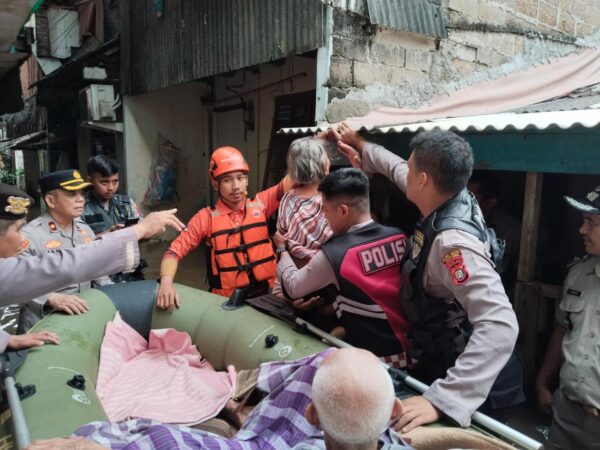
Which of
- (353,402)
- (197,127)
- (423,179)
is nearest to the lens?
(353,402)

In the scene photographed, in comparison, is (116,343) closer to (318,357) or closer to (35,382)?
(35,382)

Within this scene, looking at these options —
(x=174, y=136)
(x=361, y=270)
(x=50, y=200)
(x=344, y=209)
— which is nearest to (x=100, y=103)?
(x=174, y=136)

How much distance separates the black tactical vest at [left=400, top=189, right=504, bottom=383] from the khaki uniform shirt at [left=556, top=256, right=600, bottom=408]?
715 mm

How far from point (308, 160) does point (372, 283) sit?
0.97 meters

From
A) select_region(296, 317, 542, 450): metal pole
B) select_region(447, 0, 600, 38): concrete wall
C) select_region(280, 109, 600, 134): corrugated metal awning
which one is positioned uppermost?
select_region(447, 0, 600, 38): concrete wall

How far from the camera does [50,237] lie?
9.32 feet

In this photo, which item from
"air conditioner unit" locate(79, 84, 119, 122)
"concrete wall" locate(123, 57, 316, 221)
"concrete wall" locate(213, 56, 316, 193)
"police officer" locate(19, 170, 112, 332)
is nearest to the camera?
"police officer" locate(19, 170, 112, 332)

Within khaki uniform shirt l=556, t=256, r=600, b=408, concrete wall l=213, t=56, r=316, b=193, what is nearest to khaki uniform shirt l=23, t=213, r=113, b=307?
khaki uniform shirt l=556, t=256, r=600, b=408

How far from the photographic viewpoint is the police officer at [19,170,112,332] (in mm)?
2725

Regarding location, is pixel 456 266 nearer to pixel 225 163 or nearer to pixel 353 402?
pixel 353 402

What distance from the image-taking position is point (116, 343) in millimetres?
2744

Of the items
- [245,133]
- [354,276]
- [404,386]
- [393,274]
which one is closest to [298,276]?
[354,276]

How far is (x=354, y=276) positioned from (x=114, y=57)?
7.14m

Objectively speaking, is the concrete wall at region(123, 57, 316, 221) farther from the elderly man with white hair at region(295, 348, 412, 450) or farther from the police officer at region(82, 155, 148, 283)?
the elderly man with white hair at region(295, 348, 412, 450)
